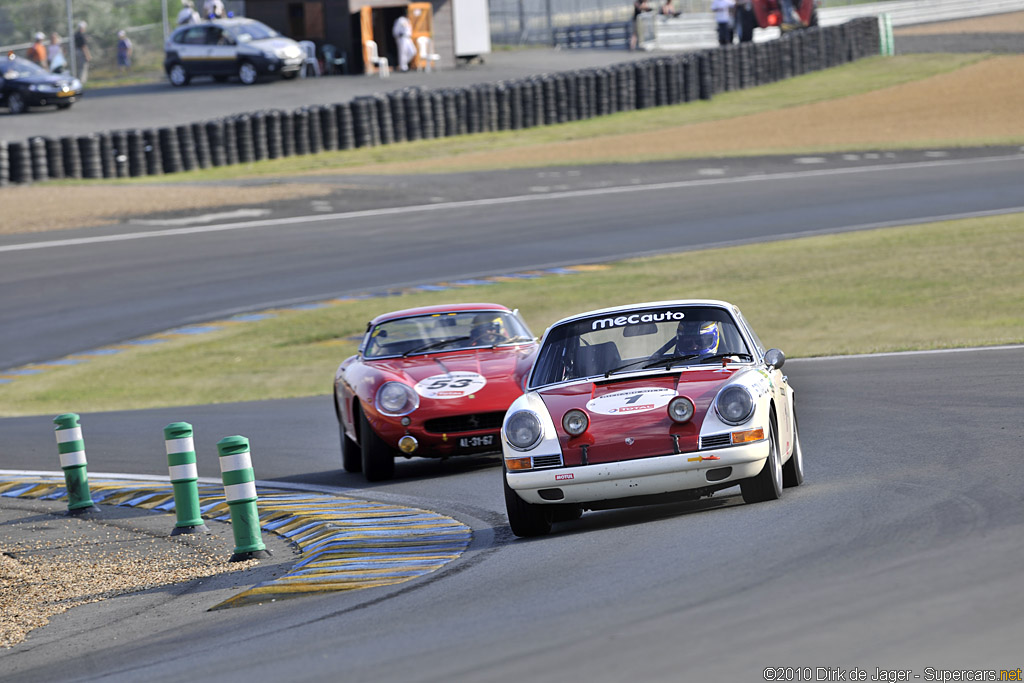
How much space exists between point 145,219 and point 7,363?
1033 cm

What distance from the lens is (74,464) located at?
36.3 ft

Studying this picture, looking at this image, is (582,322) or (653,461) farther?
(582,322)

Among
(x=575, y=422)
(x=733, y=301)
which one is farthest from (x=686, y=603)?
(x=733, y=301)

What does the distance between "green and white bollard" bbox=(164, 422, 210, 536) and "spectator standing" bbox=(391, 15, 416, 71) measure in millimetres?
42596

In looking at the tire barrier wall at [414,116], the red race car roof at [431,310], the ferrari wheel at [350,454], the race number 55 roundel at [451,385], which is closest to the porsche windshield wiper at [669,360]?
the race number 55 roundel at [451,385]

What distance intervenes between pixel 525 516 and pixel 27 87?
3885 centimetres

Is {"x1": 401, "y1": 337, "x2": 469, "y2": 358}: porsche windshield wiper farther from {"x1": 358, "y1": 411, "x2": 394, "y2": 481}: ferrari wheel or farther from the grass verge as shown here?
the grass verge

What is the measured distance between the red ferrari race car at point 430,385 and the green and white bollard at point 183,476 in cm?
150

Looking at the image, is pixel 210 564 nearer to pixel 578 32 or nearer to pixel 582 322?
pixel 582 322

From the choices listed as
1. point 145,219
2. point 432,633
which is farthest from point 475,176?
point 432,633

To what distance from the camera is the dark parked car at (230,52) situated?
47.9 metres

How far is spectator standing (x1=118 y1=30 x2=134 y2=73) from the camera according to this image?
5431 centimetres

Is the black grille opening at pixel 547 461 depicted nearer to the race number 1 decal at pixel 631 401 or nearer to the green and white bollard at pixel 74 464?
the race number 1 decal at pixel 631 401

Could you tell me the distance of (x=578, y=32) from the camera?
6225 cm
